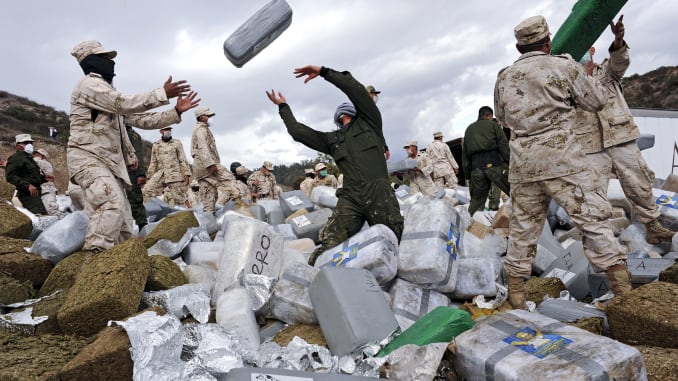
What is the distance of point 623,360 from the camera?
6.28 feet

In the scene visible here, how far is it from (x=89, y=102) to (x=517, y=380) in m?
3.43

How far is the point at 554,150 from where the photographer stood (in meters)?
2.98

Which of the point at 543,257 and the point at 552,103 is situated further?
the point at 543,257

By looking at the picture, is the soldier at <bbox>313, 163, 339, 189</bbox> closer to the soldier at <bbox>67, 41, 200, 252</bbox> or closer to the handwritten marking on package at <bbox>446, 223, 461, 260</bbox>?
the soldier at <bbox>67, 41, 200, 252</bbox>

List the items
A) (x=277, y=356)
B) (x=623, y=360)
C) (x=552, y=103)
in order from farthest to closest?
(x=552, y=103) < (x=277, y=356) < (x=623, y=360)

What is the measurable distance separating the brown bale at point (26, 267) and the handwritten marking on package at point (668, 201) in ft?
17.0

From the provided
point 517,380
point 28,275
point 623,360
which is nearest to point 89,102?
point 28,275

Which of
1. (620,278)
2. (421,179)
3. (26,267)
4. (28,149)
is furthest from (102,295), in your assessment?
(421,179)

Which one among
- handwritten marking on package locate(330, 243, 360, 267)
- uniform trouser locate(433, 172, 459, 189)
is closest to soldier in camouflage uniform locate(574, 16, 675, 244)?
handwritten marking on package locate(330, 243, 360, 267)

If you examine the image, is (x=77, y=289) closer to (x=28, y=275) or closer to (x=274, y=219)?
(x=28, y=275)

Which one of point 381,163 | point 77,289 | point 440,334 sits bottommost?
point 440,334

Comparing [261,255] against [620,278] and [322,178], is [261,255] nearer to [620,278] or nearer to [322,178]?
[620,278]

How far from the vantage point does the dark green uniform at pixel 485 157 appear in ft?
22.2

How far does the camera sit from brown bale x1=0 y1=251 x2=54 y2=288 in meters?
3.78
